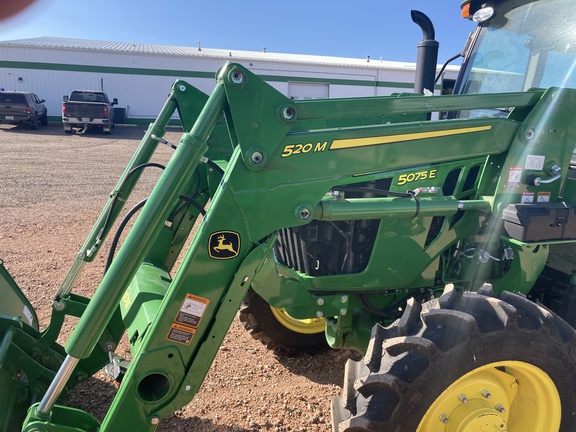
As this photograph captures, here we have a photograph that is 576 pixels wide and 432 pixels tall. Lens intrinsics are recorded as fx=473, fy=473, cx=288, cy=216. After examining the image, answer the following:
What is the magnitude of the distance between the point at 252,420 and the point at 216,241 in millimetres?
1674

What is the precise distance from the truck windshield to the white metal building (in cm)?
2367

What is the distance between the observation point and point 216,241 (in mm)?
2047

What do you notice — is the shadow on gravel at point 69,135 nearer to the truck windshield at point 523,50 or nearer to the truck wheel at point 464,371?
the truck windshield at point 523,50

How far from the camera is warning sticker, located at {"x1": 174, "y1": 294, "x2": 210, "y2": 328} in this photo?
6.72 ft

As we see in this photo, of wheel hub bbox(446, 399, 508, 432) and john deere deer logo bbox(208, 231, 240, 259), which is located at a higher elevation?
john deere deer logo bbox(208, 231, 240, 259)

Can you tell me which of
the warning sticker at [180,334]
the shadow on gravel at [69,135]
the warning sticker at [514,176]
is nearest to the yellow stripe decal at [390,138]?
the warning sticker at [514,176]

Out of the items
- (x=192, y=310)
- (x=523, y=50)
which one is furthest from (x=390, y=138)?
(x=523, y=50)

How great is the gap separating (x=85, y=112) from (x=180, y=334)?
22.0 metres

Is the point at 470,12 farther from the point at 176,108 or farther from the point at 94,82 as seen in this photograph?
the point at 94,82

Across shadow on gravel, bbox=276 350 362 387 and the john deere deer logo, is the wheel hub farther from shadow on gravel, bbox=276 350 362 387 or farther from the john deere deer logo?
shadow on gravel, bbox=276 350 362 387

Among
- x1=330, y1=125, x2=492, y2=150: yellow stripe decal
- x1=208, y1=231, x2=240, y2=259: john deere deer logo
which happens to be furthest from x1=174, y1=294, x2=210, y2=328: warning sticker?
x1=330, y1=125, x2=492, y2=150: yellow stripe decal

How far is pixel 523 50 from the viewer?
11.0 feet

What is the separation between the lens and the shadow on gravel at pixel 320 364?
3.67 m

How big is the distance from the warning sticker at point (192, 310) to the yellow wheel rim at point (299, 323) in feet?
5.73
